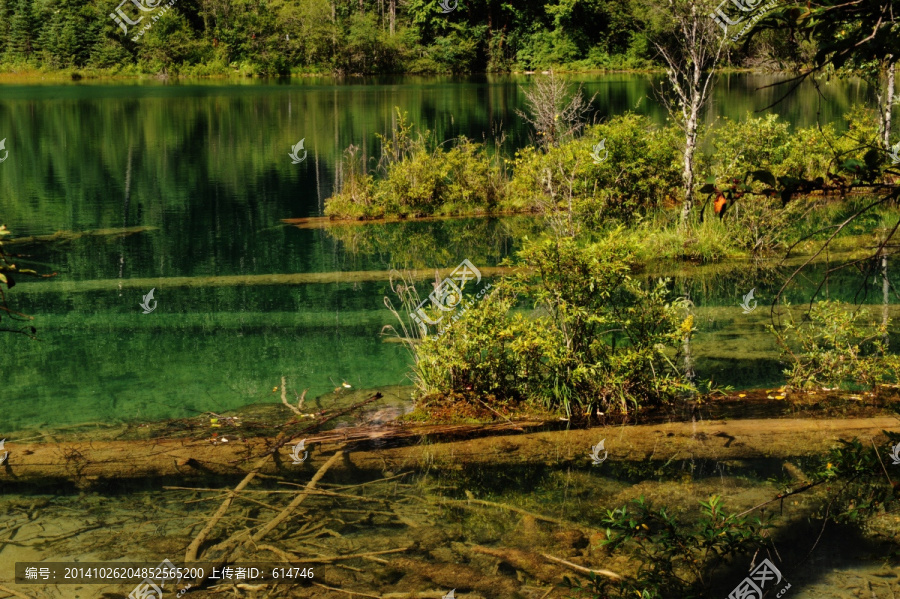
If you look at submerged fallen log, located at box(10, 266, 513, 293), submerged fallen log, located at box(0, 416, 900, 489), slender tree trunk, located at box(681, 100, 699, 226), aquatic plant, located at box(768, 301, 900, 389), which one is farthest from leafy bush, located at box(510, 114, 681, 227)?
submerged fallen log, located at box(0, 416, 900, 489)

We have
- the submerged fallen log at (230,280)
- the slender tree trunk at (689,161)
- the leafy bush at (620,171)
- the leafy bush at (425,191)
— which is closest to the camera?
the submerged fallen log at (230,280)

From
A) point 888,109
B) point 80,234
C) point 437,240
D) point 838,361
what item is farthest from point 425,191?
point 838,361

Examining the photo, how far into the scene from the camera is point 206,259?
14180 mm

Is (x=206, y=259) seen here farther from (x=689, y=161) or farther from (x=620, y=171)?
(x=689, y=161)

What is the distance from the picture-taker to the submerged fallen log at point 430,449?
6.02m

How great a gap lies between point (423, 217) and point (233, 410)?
1058cm

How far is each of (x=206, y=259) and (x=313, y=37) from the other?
5231cm

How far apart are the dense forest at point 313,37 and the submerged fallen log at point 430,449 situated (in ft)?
180

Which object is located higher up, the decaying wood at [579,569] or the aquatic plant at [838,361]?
the aquatic plant at [838,361]

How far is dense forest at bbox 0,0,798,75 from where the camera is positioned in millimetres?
58688

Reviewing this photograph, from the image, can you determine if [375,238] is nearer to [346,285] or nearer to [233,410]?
[346,285]

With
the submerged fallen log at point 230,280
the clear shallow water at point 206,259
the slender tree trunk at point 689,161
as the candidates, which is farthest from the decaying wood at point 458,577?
the slender tree trunk at point 689,161

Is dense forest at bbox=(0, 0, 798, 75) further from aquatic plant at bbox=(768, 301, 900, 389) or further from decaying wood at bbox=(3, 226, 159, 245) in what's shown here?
aquatic plant at bbox=(768, 301, 900, 389)

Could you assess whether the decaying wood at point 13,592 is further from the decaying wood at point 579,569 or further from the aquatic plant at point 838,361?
the aquatic plant at point 838,361
